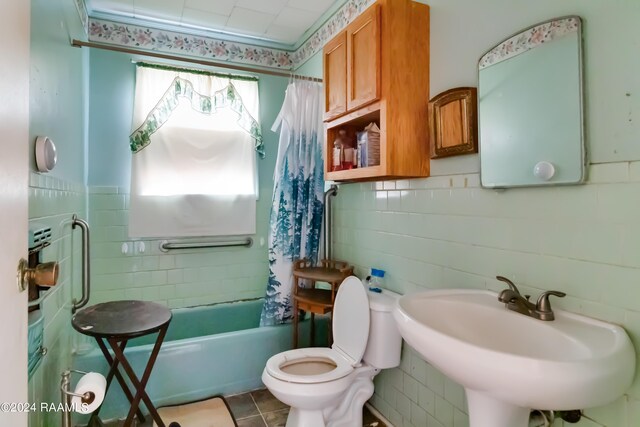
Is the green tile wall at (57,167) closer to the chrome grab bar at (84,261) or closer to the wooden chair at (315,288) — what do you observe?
the chrome grab bar at (84,261)

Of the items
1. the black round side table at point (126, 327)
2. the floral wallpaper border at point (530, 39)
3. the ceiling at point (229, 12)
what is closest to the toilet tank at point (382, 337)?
the black round side table at point (126, 327)

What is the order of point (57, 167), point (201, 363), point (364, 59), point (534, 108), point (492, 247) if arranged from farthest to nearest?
point (201, 363)
point (364, 59)
point (57, 167)
point (492, 247)
point (534, 108)

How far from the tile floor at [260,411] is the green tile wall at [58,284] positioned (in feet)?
3.07

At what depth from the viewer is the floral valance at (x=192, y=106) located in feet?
9.14

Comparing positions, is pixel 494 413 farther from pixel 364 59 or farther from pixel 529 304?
pixel 364 59

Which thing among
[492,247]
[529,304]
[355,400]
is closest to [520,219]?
[492,247]

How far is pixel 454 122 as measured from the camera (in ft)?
5.30

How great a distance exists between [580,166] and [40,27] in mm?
2051

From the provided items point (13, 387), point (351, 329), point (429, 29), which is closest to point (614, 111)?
point (429, 29)

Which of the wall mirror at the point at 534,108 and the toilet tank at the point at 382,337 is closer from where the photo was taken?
the wall mirror at the point at 534,108

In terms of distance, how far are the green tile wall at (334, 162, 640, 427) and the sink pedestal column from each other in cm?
22

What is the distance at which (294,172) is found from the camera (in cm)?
266

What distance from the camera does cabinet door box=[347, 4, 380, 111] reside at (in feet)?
5.81

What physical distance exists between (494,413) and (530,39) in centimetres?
129
